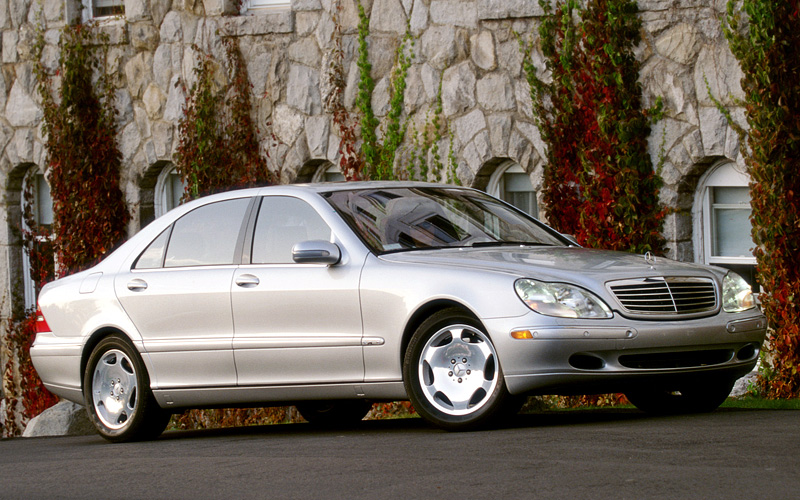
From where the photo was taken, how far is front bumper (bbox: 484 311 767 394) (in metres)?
7.30

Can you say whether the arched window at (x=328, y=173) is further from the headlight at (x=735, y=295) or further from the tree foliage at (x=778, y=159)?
the headlight at (x=735, y=295)

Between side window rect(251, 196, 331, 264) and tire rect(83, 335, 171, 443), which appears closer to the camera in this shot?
side window rect(251, 196, 331, 264)

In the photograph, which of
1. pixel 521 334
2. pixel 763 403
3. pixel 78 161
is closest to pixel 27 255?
pixel 78 161

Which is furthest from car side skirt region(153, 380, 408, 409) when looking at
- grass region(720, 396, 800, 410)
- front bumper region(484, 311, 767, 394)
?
grass region(720, 396, 800, 410)

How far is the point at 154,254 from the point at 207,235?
18.4 inches

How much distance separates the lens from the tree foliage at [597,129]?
12.1 meters

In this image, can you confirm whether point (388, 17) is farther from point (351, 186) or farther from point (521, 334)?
point (521, 334)

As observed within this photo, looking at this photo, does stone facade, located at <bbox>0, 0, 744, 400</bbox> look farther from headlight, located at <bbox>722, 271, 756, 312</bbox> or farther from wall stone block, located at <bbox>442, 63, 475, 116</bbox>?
headlight, located at <bbox>722, 271, 756, 312</bbox>

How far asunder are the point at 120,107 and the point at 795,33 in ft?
26.0

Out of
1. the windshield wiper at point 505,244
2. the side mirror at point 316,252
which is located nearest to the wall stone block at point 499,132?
the windshield wiper at point 505,244

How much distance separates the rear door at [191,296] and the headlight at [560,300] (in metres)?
2.10

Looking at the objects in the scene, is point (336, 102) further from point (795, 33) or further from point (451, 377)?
point (451, 377)

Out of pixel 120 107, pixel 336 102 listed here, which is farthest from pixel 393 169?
pixel 120 107

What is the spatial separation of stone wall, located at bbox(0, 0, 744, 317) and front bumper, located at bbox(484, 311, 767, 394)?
4.29m
